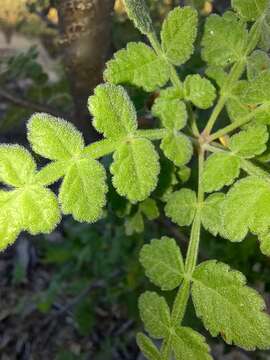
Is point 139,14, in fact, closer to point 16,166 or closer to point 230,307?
point 16,166

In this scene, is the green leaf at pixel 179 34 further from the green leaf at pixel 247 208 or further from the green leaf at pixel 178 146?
the green leaf at pixel 247 208

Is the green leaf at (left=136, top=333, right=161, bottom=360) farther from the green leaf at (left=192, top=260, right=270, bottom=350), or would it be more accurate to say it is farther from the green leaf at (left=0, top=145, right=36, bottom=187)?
the green leaf at (left=0, top=145, right=36, bottom=187)

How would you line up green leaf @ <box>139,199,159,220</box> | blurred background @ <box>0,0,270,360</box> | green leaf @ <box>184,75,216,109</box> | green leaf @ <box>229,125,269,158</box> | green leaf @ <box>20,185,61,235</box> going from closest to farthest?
1. green leaf @ <box>20,185,61,235</box>
2. green leaf @ <box>229,125,269,158</box>
3. green leaf @ <box>184,75,216,109</box>
4. green leaf @ <box>139,199,159,220</box>
5. blurred background @ <box>0,0,270,360</box>

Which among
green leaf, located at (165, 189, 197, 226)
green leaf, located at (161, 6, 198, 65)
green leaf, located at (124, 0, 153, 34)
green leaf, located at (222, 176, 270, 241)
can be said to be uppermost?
green leaf, located at (124, 0, 153, 34)

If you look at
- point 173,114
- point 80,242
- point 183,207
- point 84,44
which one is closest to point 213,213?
point 183,207

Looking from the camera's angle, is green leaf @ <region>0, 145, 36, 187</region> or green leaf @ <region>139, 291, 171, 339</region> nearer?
green leaf @ <region>0, 145, 36, 187</region>

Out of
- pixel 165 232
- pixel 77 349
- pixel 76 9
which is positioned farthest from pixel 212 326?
pixel 77 349

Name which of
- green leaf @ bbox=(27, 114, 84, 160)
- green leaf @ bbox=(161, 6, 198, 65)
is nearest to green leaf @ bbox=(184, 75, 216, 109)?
green leaf @ bbox=(161, 6, 198, 65)
